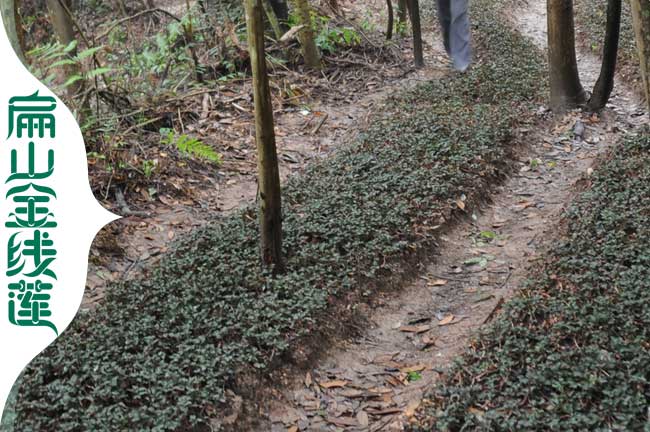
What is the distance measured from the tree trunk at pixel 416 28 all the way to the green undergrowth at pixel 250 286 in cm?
367

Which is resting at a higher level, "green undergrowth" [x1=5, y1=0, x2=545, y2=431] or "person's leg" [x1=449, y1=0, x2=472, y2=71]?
"person's leg" [x1=449, y1=0, x2=472, y2=71]

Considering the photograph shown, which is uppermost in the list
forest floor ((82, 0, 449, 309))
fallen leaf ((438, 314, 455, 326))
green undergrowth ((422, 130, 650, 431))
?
forest floor ((82, 0, 449, 309))

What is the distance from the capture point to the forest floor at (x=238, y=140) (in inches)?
283

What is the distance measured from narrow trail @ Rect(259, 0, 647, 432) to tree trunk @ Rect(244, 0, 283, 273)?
3.76 feet

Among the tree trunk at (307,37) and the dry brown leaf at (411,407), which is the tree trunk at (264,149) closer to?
the dry brown leaf at (411,407)

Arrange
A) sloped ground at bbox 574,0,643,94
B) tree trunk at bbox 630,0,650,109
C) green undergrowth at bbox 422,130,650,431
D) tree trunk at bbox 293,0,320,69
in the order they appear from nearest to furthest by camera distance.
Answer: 1. green undergrowth at bbox 422,130,650,431
2. tree trunk at bbox 630,0,650,109
3. sloped ground at bbox 574,0,643,94
4. tree trunk at bbox 293,0,320,69

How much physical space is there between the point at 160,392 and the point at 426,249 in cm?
338

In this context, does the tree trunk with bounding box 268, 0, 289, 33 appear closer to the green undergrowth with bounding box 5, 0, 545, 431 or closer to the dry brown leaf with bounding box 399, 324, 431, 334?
the green undergrowth with bounding box 5, 0, 545, 431

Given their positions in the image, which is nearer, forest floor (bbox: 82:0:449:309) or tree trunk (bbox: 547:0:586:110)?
forest floor (bbox: 82:0:449:309)

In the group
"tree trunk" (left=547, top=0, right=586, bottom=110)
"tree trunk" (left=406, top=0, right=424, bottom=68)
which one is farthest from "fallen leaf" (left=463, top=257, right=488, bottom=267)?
"tree trunk" (left=406, top=0, right=424, bottom=68)

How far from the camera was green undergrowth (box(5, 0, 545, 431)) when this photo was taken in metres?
4.71

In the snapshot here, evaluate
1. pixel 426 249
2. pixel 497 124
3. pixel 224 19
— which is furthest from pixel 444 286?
pixel 224 19

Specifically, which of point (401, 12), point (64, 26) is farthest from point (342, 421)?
point (401, 12)

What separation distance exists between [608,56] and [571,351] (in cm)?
664
